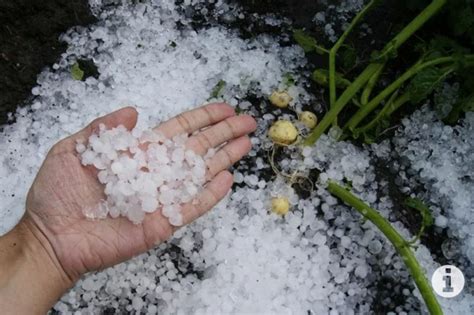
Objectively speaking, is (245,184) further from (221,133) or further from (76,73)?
(76,73)

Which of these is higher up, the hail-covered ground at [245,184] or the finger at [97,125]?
the finger at [97,125]

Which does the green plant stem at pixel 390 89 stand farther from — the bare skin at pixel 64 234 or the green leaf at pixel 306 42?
the bare skin at pixel 64 234

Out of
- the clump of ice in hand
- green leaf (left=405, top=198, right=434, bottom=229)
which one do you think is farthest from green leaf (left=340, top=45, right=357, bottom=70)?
the clump of ice in hand

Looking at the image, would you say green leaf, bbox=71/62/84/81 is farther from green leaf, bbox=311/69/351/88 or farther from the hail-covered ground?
green leaf, bbox=311/69/351/88

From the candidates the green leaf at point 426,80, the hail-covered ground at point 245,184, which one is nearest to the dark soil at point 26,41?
the hail-covered ground at point 245,184

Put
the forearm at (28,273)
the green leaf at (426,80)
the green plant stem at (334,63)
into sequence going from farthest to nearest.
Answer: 1. the green plant stem at (334,63)
2. the green leaf at (426,80)
3. the forearm at (28,273)

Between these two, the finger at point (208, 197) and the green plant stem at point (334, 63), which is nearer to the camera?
the finger at point (208, 197)
